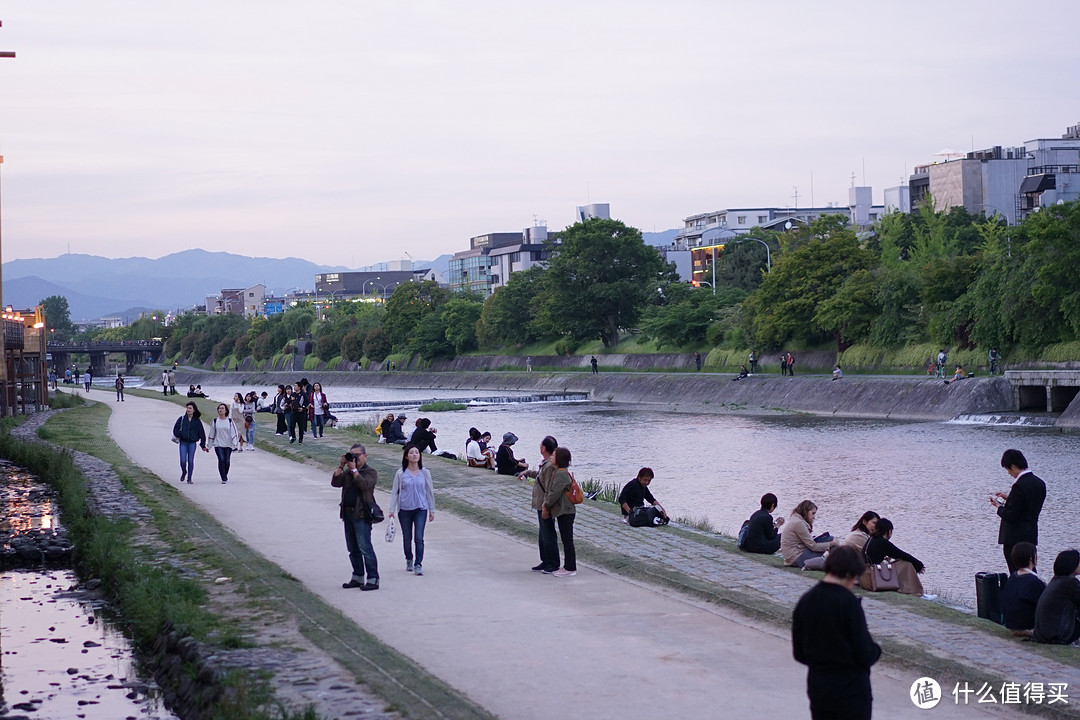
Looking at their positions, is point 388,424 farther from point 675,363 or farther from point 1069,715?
point 675,363

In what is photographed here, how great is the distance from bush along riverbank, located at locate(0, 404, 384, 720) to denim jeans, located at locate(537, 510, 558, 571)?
3527 millimetres

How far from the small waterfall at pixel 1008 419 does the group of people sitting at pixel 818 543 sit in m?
31.8

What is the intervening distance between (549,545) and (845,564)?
7.71 metres

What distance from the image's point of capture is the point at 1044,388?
47.9m

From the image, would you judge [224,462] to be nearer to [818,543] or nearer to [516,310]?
[818,543]

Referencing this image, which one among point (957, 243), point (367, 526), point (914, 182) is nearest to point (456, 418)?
point (957, 243)

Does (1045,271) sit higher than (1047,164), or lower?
lower

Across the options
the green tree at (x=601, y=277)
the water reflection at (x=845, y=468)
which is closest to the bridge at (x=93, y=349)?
the green tree at (x=601, y=277)

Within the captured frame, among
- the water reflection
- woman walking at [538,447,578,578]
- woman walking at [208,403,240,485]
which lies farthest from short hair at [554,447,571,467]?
woman walking at [208,403,240,485]

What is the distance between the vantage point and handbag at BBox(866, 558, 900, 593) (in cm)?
1286

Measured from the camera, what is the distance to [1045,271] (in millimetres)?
47469

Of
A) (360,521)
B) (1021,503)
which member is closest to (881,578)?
(1021,503)

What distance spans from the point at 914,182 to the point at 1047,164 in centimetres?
1857

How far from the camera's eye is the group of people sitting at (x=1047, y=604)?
1023 cm
